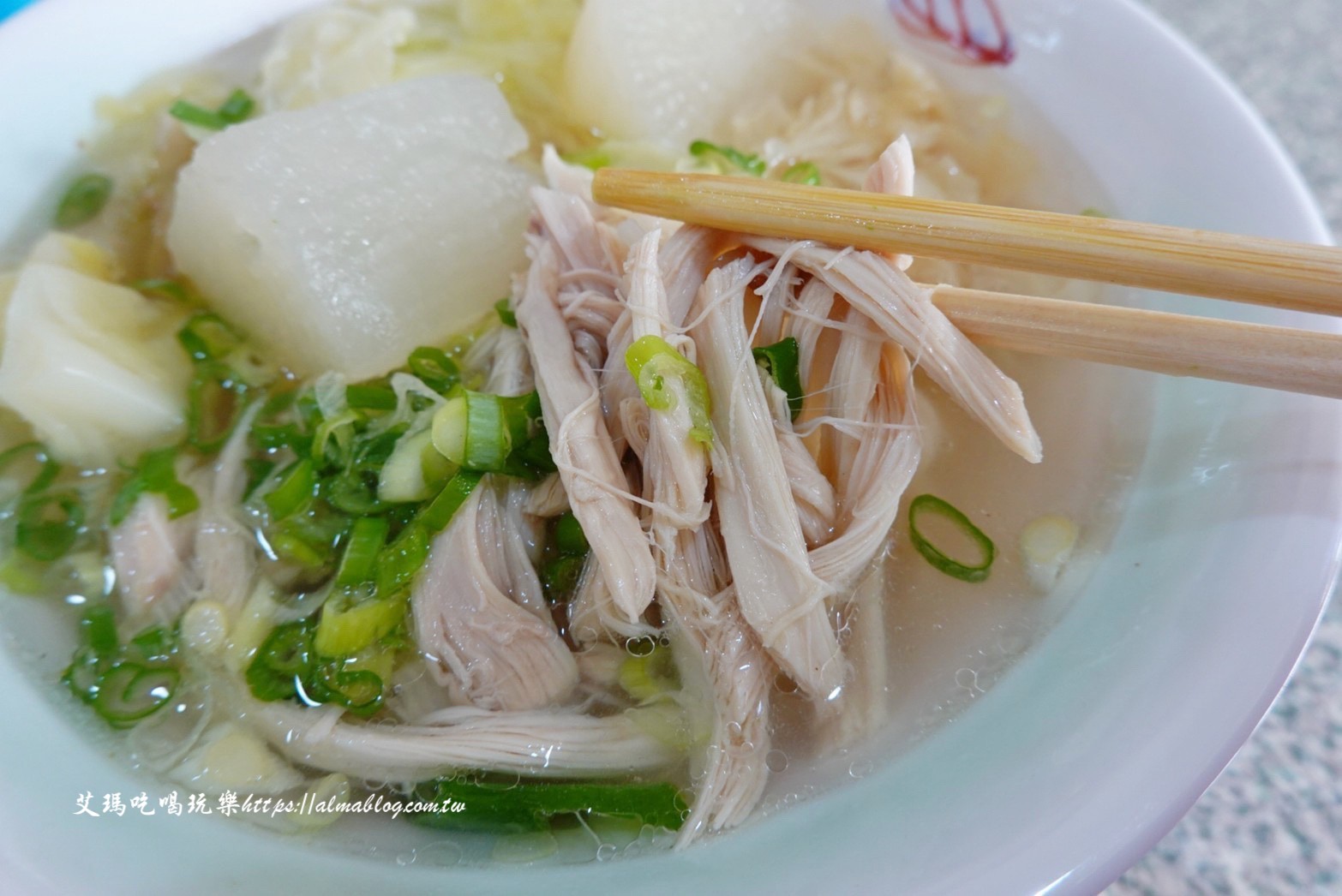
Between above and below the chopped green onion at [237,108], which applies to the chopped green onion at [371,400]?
below

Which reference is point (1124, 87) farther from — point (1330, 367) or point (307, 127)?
point (307, 127)

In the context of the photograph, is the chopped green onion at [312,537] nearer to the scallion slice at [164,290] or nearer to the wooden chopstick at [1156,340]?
the scallion slice at [164,290]

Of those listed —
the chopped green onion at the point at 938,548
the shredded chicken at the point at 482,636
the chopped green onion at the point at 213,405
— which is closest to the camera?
the shredded chicken at the point at 482,636

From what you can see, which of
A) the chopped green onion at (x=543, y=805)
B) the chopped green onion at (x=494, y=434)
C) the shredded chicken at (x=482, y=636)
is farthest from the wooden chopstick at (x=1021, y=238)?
the chopped green onion at (x=543, y=805)

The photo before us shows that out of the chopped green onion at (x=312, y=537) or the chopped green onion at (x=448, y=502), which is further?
the chopped green onion at (x=312, y=537)

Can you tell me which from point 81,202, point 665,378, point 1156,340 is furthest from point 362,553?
point 81,202

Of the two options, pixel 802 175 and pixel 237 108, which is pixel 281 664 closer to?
pixel 802 175

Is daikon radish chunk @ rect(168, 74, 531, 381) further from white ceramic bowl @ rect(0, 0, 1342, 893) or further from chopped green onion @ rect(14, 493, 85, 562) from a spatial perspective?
white ceramic bowl @ rect(0, 0, 1342, 893)

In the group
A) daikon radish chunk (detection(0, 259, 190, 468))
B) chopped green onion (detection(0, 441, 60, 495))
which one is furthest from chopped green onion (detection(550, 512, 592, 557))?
chopped green onion (detection(0, 441, 60, 495))
